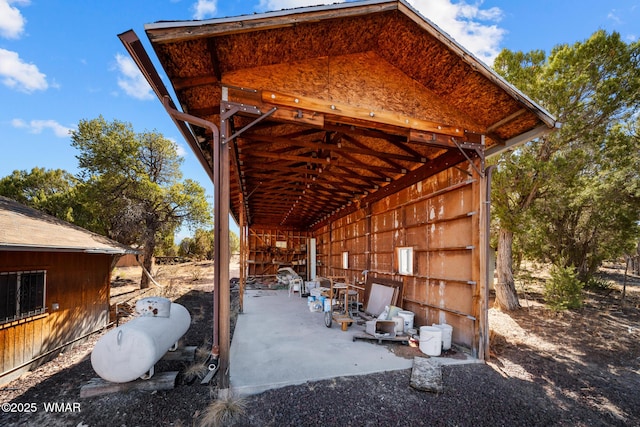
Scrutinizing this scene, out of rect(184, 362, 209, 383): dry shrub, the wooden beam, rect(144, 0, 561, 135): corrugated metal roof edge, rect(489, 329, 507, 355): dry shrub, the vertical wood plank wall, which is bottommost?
rect(489, 329, 507, 355): dry shrub

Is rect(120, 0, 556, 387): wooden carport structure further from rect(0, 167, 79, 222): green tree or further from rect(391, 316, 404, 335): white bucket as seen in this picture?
rect(0, 167, 79, 222): green tree

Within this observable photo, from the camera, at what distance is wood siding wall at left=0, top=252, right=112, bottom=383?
5027 mm

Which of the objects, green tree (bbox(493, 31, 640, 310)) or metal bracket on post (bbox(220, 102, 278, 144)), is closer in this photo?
metal bracket on post (bbox(220, 102, 278, 144))

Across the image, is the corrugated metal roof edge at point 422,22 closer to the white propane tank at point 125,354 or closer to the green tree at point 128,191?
the white propane tank at point 125,354

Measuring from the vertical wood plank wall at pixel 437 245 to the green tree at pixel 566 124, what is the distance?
351 centimetres

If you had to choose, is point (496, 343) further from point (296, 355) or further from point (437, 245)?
point (296, 355)

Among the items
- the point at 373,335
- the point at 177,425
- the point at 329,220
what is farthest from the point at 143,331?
the point at 329,220

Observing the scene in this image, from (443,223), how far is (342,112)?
3.50m

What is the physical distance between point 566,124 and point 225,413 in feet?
36.2

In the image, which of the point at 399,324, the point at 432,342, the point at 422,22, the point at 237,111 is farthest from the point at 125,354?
the point at 422,22

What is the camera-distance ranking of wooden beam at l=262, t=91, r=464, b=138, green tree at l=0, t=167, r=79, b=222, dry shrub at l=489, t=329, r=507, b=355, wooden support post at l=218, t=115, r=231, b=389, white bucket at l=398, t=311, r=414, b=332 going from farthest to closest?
green tree at l=0, t=167, r=79, b=222, white bucket at l=398, t=311, r=414, b=332, dry shrub at l=489, t=329, r=507, b=355, wooden beam at l=262, t=91, r=464, b=138, wooden support post at l=218, t=115, r=231, b=389

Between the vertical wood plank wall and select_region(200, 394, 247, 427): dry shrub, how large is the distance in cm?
419

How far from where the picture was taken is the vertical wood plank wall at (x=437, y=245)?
5.41 m

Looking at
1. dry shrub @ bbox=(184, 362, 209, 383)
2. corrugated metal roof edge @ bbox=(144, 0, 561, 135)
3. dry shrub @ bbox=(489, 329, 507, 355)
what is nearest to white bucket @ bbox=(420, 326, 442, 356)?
dry shrub @ bbox=(489, 329, 507, 355)
